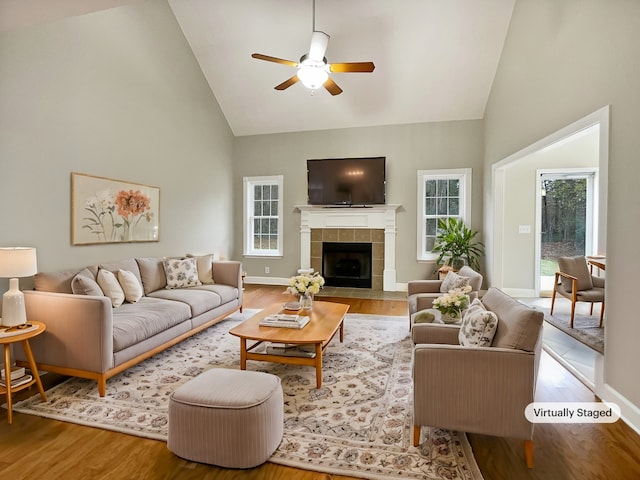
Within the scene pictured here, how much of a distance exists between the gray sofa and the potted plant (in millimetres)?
3939

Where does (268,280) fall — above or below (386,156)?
below

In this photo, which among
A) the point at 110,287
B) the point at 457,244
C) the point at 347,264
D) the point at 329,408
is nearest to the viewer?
the point at 329,408

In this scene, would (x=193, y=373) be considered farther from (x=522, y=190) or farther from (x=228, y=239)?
(x=522, y=190)

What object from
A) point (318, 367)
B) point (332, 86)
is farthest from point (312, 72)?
point (318, 367)

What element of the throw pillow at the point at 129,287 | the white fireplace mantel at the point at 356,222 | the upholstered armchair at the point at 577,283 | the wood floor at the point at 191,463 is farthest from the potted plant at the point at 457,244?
the throw pillow at the point at 129,287

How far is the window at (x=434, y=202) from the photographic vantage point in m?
6.46

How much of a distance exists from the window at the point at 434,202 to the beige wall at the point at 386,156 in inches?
5.0

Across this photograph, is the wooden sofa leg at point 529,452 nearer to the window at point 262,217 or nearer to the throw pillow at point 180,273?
the throw pillow at point 180,273

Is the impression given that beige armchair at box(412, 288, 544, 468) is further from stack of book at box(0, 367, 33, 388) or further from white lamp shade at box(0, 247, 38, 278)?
white lamp shade at box(0, 247, 38, 278)

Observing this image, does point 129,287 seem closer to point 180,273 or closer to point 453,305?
point 180,273

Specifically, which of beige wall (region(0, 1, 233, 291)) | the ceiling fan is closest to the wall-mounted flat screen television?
beige wall (region(0, 1, 233, 291))

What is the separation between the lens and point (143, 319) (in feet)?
10.1

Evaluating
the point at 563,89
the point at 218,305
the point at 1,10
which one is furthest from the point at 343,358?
the point at 1,10

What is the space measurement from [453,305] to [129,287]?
322cm
